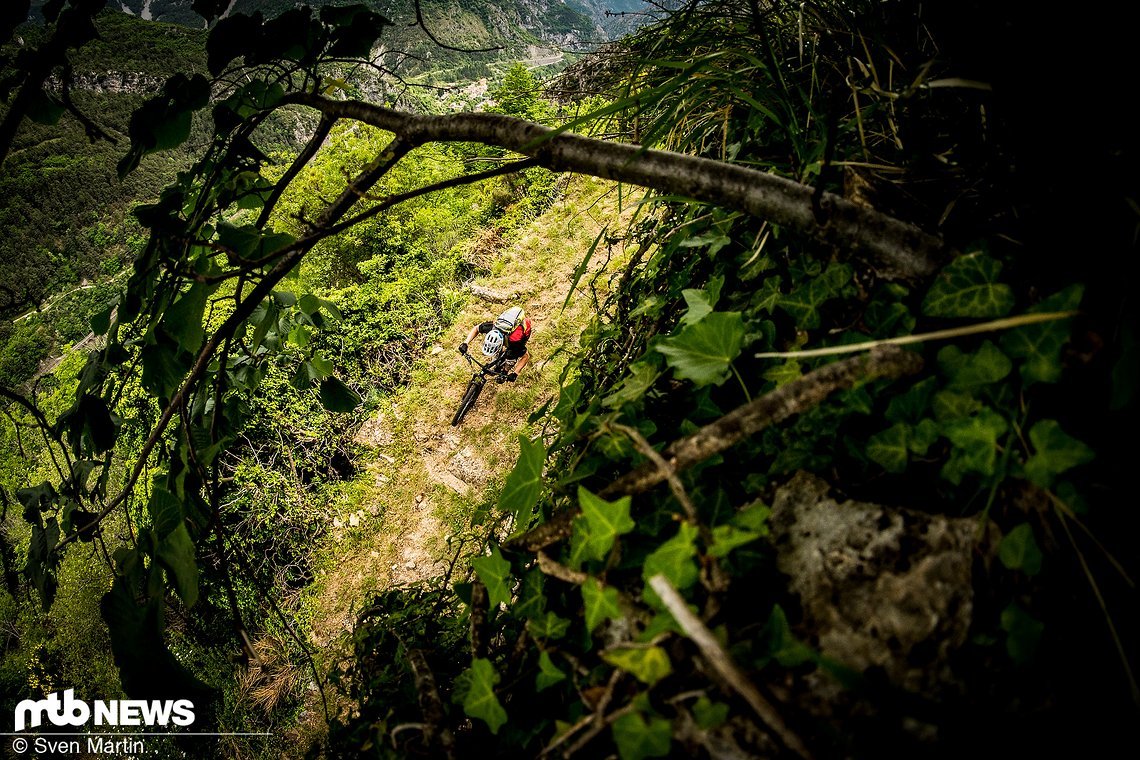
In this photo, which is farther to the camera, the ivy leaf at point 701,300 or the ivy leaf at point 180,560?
the ivy leaf at point 701,300

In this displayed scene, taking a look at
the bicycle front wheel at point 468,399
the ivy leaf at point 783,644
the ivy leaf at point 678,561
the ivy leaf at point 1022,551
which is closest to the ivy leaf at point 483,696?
the ivy leaf at point 678,561

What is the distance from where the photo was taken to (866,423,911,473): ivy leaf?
2.21 feet

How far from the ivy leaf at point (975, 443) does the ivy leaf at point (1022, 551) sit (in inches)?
3.2

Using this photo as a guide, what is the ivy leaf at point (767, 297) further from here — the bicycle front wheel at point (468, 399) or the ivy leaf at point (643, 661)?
the bicycle front wheel at point (468, 399)

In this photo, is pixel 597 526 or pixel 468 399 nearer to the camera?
pixel 597 526

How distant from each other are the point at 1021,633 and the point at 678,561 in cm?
37

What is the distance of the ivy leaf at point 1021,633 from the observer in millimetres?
492

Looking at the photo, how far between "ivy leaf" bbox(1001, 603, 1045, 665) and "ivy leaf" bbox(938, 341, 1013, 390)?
0.96ft

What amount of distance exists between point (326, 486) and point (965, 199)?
949 cm

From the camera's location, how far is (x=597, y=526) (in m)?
0.72

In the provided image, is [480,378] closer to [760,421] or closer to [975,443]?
[760,421]

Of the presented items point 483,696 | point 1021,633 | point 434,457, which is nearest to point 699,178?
point 1021,633

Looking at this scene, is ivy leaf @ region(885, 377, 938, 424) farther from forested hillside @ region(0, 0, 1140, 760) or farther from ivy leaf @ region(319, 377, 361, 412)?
ivy leaf @ region(319, 377, 361, 412)

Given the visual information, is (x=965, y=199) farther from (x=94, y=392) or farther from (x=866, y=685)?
(x=94, y=392)
